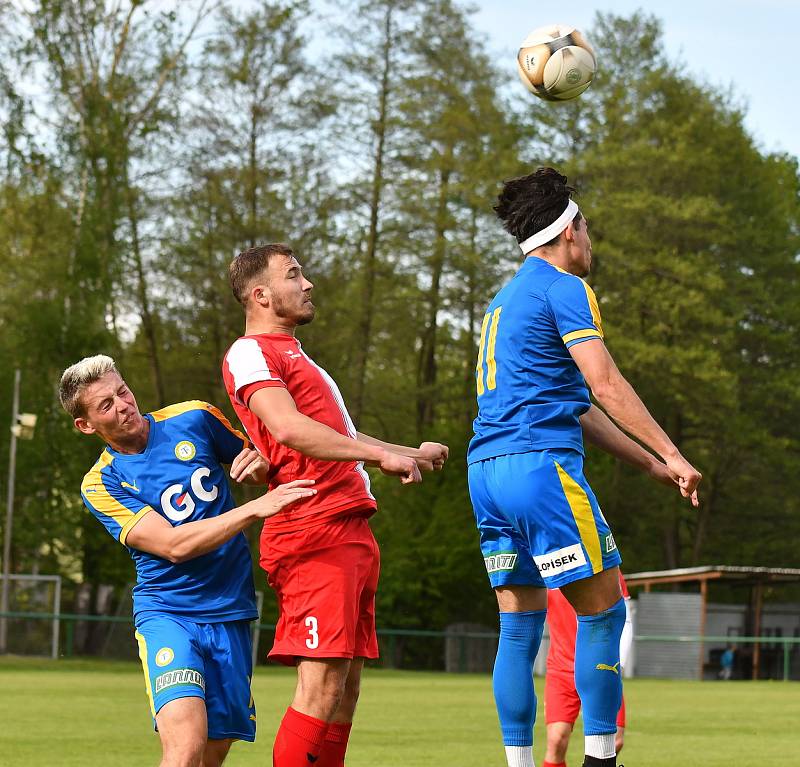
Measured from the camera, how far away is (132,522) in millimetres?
5250

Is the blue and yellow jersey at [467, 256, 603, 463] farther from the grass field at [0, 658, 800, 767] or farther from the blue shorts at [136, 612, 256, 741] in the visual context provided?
the grass field at [0, 658, 800, 767]

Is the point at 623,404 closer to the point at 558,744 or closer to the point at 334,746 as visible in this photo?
the point at 334,746

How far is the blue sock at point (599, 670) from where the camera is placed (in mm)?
5195

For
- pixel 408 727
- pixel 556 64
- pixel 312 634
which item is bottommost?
pixel 408 727

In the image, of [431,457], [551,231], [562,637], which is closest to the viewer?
[431,457]

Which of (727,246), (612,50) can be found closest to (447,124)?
(612,50)

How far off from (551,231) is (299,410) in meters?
1.33

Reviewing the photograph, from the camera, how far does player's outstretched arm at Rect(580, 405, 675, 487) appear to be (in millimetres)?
5926

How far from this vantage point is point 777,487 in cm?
4469

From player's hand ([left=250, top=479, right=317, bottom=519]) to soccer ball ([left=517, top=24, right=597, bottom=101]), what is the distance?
163 inches

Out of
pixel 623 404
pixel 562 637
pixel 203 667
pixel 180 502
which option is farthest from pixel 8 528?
pixel 623 404

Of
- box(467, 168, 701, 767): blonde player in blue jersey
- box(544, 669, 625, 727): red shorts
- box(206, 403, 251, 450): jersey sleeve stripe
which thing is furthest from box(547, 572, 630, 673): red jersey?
box(206, 403, 251, 450): jersey sleeve stripe

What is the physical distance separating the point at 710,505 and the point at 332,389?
4169cm

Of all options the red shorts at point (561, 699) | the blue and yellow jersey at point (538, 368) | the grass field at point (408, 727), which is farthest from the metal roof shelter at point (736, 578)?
the blue and yellow jersey at point (538, 368)
